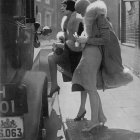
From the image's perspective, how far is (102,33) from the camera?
499cm

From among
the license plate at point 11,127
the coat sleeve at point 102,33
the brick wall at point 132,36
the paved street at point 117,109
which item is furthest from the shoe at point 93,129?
the brick wall at point 132,36

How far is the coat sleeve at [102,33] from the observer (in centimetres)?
498

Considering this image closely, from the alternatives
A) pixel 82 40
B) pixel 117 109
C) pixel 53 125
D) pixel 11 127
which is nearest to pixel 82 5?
pixel 82 40

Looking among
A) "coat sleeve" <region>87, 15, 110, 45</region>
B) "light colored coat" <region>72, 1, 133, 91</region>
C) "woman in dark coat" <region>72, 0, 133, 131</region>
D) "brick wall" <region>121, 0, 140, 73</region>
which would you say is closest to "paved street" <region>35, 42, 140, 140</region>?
"woman in dark coat" <region>72, 0, 133, 131</region>

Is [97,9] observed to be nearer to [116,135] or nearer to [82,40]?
[82,40]

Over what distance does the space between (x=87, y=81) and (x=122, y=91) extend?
362cm

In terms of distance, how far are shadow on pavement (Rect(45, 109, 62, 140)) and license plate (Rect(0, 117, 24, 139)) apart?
215cm

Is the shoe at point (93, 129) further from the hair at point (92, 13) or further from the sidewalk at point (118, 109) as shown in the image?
the hair at point (92, 13)

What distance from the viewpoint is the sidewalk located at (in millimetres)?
5250

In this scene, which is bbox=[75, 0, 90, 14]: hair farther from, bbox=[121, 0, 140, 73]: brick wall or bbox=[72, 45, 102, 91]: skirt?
bbox=[121, 0, 140, 73]: brick wall

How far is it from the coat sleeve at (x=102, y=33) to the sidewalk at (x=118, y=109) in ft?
3.81

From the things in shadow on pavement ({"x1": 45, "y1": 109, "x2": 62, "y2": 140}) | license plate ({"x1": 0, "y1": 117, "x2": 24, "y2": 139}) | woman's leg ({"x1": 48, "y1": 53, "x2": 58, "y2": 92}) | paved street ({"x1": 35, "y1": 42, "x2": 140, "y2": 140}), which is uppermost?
woman's leg ({"x1": 48, "y1": 53, "x2": 58, "y2": 92})

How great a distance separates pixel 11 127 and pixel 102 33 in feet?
7.15

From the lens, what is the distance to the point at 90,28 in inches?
197
